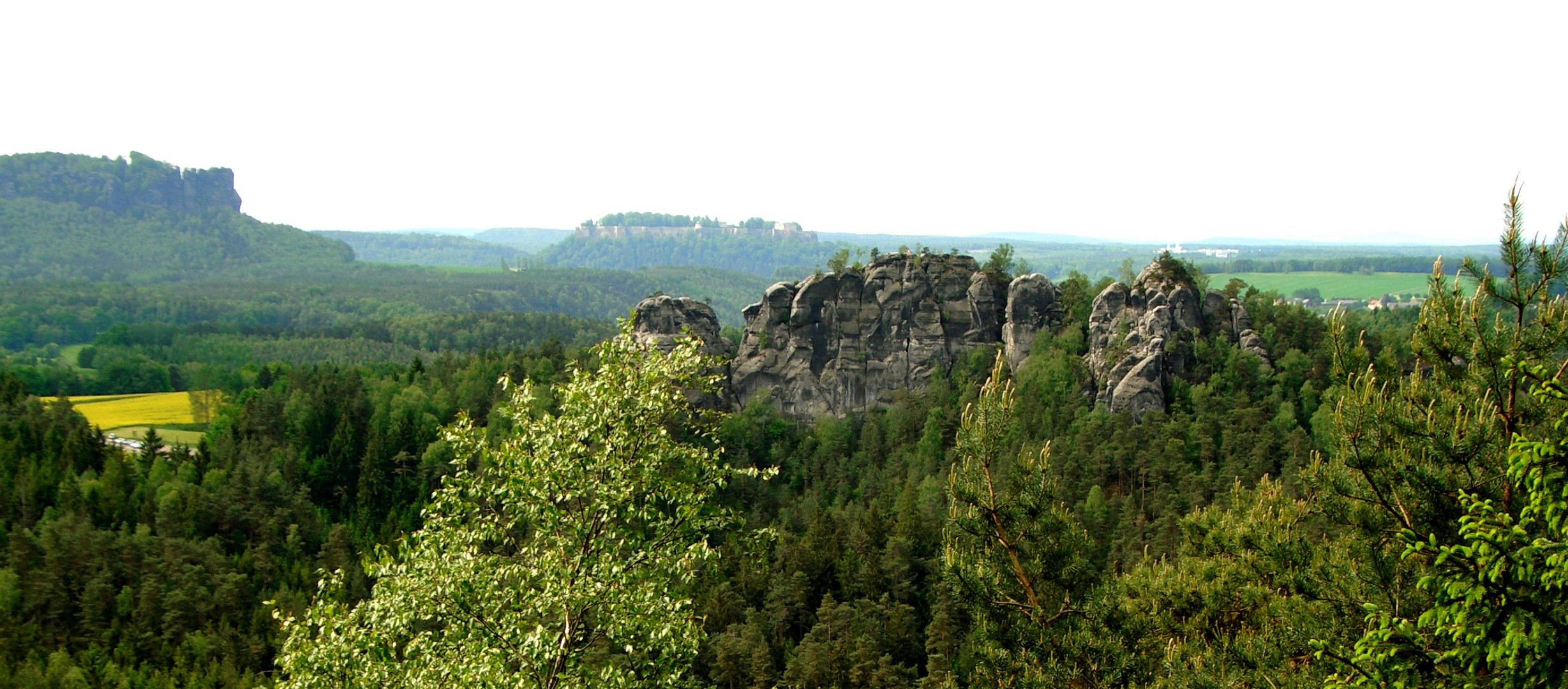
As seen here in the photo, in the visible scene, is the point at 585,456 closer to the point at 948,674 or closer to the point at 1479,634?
the point at 948,674

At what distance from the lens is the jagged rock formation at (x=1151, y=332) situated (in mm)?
63438

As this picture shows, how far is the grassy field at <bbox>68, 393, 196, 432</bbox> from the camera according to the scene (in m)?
92.9

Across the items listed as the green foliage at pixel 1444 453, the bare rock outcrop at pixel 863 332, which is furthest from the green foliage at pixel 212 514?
the green foliage at pixel 1444 453

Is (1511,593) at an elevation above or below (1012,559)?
above

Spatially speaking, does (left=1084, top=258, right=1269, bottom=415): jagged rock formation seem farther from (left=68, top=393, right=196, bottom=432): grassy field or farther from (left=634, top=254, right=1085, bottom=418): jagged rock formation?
(left=68, top=393, right=196, bottom=432): grassy field

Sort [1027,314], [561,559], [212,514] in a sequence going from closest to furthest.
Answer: [561,559] < [212,514] < [1027,314]

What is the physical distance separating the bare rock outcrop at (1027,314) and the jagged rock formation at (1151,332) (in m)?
4.49

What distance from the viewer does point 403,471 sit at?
7075 cm

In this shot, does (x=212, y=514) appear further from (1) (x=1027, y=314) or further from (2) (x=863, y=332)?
(1) (x=1027, y=314)

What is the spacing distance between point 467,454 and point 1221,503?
44.0 m

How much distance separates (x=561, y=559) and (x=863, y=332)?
68.0 meters

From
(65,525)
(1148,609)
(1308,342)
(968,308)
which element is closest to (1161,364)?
(1308,342)

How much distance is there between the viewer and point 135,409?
Result: 100m

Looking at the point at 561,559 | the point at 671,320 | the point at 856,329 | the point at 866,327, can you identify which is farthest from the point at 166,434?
the point at 561,559
